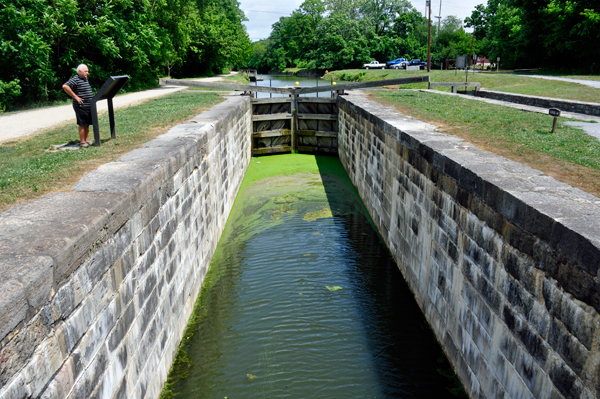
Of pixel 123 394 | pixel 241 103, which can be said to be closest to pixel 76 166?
pixel 123 394

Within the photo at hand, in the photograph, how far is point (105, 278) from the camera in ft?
10.9

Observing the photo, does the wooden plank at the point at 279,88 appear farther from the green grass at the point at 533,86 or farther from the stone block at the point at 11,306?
the stone block at the point at 11,306

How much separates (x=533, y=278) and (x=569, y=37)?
31.1 meters

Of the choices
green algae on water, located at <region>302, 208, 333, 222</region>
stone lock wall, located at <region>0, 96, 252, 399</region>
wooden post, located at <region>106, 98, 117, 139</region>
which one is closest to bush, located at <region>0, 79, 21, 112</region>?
wooden post, located at <region>106, 98, 117, 139</region>

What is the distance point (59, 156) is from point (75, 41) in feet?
50.7

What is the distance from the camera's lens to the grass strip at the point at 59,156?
4332mm

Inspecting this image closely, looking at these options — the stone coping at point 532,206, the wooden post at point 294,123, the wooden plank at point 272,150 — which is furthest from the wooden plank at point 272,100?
the stone coping at point 532,206

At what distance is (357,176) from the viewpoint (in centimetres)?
1170

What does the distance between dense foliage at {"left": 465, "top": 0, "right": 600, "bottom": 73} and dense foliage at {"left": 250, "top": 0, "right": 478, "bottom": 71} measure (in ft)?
65.5

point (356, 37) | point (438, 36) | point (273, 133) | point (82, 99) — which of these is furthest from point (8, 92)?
point (438, 36)

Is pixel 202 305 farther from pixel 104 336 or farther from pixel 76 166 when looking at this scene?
pixel 104 336

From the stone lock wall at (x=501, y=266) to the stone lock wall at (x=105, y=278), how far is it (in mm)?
2895

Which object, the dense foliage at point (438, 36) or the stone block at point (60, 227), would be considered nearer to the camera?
the stone block at point (60, 227)

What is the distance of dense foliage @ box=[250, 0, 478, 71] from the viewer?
203ft
